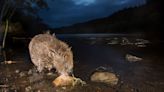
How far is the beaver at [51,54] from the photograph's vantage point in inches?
515

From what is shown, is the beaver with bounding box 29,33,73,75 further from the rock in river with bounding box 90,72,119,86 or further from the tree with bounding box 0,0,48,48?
the tree with bounding box 0,0,48,48

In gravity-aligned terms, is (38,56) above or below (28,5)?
below

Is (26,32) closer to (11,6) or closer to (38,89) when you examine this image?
(11,6)

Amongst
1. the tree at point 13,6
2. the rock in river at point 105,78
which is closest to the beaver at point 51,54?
the rock in river at point 105,78

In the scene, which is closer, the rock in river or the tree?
the rock in river

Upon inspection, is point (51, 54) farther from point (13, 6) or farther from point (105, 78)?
point (13, 6)

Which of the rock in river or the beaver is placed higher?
the beaver

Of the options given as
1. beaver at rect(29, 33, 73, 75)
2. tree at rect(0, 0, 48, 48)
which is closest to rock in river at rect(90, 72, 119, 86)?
beaver at rect(29, 33, 73, 75)

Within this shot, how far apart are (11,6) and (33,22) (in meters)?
36.2

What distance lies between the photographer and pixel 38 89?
42.7 ft

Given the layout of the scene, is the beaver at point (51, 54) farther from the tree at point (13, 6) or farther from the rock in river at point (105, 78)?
the tree at point (13, 6)

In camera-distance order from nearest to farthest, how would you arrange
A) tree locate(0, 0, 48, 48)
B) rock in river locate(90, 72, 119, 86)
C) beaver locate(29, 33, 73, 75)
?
beaver locate(29, 33, 73, 75) < rock in river locate(90, 72, 119, 86) < tree locate(0, 0, 48, 48)

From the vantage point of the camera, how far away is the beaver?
1309 centimetres

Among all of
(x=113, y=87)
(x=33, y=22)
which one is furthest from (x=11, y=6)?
(x=33, y=22)
